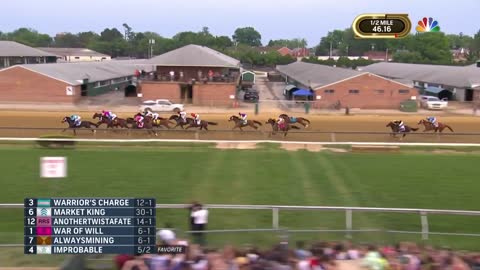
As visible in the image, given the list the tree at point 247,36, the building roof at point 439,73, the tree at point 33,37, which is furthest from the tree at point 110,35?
the building roof at point 439,73

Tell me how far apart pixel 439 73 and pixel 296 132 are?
118 feet

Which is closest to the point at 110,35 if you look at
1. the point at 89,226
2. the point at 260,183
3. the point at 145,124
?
the point at 145,124

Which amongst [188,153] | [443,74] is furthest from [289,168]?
[443,74]

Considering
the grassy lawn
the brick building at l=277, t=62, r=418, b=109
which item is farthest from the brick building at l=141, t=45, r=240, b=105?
the grassy lawn

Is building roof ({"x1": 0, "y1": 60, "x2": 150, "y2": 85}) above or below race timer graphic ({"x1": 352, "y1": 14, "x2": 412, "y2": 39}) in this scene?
above

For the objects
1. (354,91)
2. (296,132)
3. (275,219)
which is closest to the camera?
(275,219)

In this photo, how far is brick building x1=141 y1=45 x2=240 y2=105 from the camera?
42.0 m

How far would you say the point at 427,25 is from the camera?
6723 millimetres

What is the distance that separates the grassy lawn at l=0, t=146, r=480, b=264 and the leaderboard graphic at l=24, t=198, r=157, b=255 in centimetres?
74

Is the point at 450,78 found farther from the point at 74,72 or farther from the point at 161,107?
the point at 74,72

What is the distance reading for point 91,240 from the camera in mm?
7844

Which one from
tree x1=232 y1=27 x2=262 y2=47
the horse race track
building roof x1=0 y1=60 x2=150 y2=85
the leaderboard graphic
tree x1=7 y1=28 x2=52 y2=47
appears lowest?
the horse race track

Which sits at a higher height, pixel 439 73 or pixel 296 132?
pixel 439 73

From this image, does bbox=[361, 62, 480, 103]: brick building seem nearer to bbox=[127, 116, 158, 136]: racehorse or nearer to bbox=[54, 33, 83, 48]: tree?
bbox=[127, 116, 158, 136]: racehorse
